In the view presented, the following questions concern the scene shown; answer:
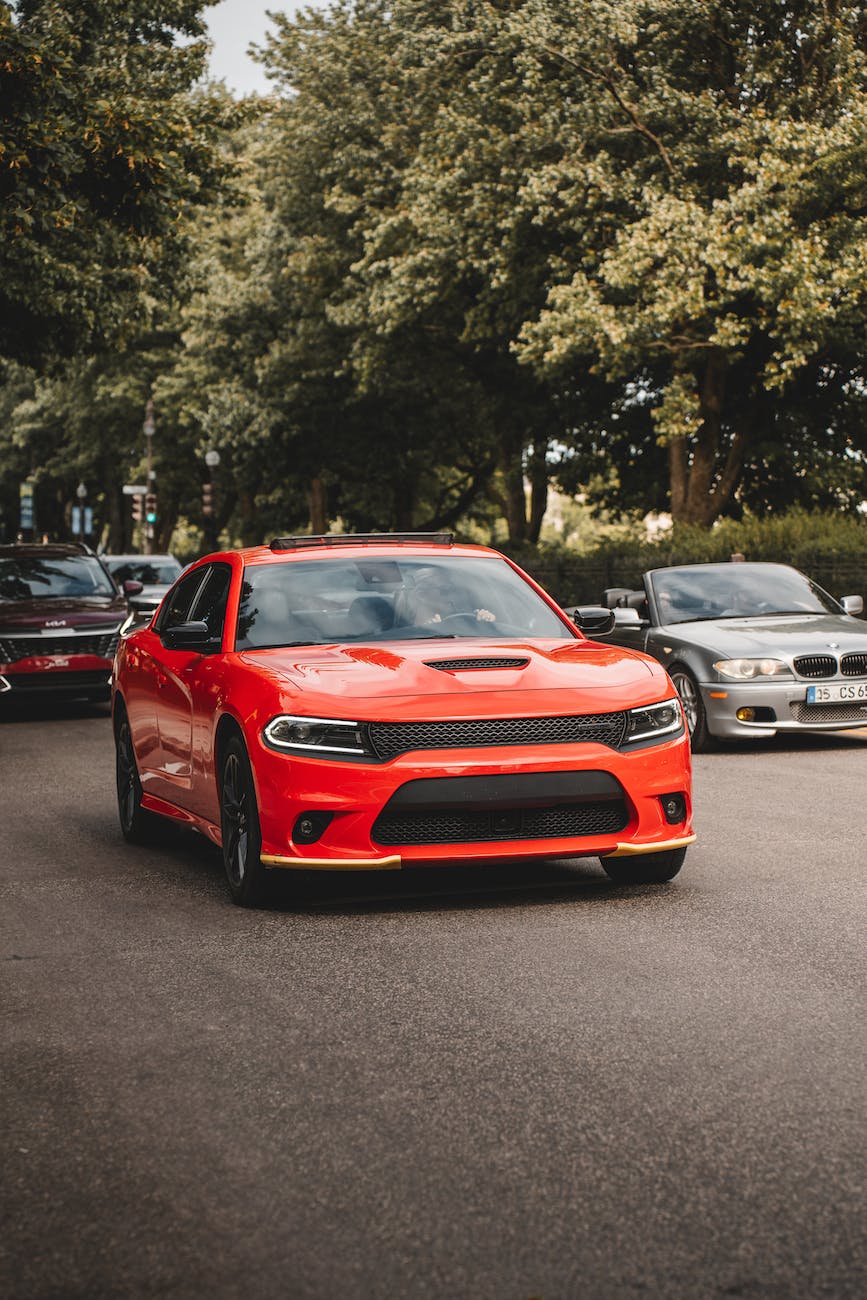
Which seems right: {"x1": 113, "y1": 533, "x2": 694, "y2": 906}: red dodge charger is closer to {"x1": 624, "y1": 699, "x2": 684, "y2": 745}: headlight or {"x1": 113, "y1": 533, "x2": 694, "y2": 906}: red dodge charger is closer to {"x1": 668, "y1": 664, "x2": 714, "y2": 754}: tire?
{"x1": 624, "y1": 699, "x2": 684, "y2": 745}: headlight

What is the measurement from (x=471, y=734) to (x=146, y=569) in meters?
25.1

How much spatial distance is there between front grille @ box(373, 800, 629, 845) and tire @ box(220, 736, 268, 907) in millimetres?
542

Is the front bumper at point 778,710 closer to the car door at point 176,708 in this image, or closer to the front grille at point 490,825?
the car door at point 176,708

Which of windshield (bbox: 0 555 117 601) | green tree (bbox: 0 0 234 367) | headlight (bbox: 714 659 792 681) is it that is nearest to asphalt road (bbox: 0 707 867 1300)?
headlight (bbox: 714 659 792 681)

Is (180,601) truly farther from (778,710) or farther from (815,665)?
(815,665)

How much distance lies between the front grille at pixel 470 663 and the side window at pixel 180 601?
2258 millimetres

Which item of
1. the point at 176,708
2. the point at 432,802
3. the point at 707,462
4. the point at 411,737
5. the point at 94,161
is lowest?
the point at 432,802

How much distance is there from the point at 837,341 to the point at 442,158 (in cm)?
836

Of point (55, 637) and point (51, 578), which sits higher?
point (51, 578)

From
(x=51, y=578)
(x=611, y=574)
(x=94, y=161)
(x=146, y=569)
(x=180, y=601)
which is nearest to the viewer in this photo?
(x=180, y=601)

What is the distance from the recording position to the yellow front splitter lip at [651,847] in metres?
7.34

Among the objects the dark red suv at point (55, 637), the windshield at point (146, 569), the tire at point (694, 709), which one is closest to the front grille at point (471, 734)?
the tire at point (694, 709)

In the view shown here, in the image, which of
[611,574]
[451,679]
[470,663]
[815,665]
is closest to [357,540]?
[470,663]

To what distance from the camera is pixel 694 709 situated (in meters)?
14.4
